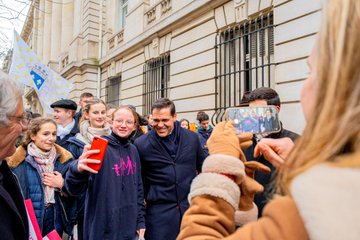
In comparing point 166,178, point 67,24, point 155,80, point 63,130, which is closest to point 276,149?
point 166,178

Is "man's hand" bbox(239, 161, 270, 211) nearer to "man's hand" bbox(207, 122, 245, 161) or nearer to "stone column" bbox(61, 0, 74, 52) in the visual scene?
"man's hand" bbox(207, 122, 245, 161)

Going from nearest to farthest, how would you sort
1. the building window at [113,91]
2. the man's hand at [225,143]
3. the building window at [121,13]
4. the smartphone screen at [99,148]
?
→ 1. the man's hand at [225,143]
2. the smartphone screen at [99,148]
3. the building window at [113,91]
4. the building window at [121,13]

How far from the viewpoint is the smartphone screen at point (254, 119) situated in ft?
5.15

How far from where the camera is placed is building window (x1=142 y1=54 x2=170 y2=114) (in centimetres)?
1076

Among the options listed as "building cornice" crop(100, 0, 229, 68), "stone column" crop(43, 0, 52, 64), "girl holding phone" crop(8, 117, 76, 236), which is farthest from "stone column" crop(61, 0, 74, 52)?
"girl holding phone" crop(8, 117, 76, 236)

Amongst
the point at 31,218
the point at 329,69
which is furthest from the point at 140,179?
the point at 329,69

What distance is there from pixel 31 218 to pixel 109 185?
1.15 m

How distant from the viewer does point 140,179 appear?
3387 millimetres

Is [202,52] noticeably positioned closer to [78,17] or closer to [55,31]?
[78,17]

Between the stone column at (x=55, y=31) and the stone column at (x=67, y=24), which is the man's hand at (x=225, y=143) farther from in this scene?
the stone column at (x=55, y=31)

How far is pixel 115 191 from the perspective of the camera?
10.1ft

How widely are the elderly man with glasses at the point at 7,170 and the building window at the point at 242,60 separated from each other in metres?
5.71

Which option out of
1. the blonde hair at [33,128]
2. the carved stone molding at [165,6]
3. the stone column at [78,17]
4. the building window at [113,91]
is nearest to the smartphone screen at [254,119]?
the blonde hair at [33,128]

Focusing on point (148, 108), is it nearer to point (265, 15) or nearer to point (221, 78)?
point (221, 78)
